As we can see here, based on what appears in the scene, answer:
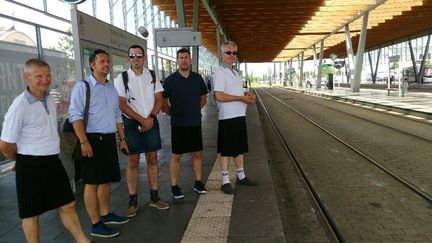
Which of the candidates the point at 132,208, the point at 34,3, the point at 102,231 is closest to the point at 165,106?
the point at 132,208

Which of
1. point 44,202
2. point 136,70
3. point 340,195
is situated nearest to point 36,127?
point 44,202

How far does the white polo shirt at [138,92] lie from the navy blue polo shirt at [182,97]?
1.49 feet

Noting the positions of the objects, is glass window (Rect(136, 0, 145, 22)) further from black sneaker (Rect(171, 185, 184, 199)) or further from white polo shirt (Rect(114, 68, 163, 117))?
white polo shirt (Rect(114, 68, 163, 117))

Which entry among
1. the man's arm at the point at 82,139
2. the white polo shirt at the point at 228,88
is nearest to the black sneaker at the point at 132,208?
the man's arm at the point at 82,139

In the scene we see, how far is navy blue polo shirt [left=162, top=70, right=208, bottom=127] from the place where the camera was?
5.38 metres

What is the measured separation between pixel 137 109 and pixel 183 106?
2.29 ft

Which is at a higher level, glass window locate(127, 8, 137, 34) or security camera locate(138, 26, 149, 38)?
glass window locate(127, 8, 137, 34)

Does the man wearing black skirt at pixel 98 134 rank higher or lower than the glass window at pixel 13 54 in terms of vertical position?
lower

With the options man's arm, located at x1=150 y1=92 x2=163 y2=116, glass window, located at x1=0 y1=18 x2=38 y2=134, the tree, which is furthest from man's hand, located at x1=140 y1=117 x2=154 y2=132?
the tree

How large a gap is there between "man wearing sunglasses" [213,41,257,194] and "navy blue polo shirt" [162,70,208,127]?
0.38m

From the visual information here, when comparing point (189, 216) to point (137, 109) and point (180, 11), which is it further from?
point (180, 11)

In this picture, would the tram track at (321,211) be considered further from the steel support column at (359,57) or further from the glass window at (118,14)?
the steel support column at (359,57)

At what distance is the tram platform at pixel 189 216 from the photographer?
13.7 ft

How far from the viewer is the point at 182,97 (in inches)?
213
